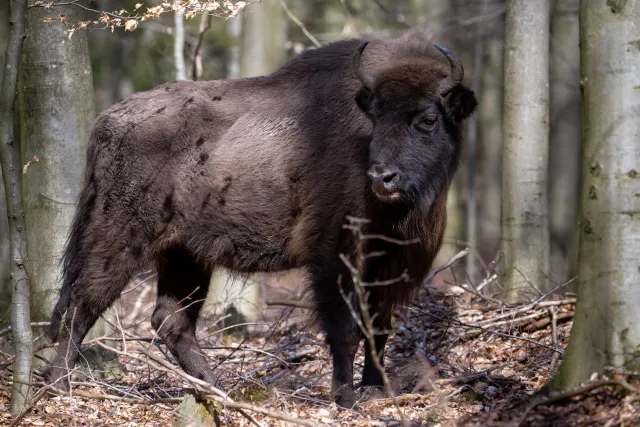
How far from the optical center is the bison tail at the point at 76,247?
654 centimetres

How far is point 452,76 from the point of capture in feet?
19.8

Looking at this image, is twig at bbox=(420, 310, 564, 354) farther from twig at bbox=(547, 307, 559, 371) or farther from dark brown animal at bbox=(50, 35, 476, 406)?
dark brown animal at bbox=(50, 35, 476, 406)

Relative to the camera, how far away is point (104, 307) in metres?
6.53

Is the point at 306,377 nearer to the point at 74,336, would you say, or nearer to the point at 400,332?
the point at 400,332

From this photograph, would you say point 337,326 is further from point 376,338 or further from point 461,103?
point 461,103

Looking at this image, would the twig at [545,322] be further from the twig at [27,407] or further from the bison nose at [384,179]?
the twig at [27,407]

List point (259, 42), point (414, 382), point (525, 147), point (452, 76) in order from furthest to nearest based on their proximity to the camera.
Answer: point (259, 42), point (525, 147), point (414, 382), point (452, 76)

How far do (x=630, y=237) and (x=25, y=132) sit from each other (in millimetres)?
4901

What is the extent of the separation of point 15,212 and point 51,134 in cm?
166

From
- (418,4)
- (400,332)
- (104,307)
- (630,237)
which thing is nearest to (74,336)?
(104,307)

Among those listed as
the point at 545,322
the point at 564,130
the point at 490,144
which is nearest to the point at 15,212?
the point at 545,322

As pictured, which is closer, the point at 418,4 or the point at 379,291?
the point at 379,291

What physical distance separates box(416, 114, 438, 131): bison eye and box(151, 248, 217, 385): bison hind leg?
2.31 metres

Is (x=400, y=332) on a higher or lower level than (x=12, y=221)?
lower
